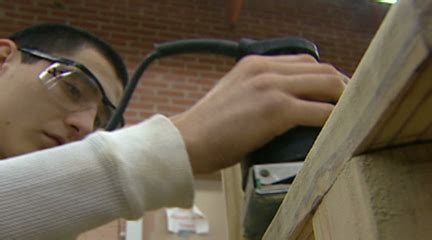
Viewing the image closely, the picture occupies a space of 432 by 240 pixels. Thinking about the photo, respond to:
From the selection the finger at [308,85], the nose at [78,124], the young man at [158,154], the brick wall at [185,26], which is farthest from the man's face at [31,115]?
the brick wall at [185,26]

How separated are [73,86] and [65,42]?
186mm

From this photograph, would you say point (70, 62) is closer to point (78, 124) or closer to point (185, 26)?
point (78, 124)

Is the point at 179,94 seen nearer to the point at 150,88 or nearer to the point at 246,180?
the point at 150,88

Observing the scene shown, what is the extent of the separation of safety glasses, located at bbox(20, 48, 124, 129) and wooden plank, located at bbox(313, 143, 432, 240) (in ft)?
2.81

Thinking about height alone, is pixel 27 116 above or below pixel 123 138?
below

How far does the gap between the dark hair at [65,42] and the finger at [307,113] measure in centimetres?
87

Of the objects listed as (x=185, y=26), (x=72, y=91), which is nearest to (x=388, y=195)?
(x=72, y=91)

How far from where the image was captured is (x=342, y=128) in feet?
1.16

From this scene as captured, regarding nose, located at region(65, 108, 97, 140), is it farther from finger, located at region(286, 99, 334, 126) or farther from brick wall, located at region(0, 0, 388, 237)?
brick wall, located at region(0, 0, 388, 237)

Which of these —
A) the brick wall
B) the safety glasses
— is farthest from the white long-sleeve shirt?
the brick wall

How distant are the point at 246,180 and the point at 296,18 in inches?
124

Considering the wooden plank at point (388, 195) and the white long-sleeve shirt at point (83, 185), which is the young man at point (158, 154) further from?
the wooden plank at point (388, 195)

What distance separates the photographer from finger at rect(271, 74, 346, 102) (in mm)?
535

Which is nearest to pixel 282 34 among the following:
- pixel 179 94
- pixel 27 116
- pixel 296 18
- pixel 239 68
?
pixel 296 18
